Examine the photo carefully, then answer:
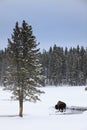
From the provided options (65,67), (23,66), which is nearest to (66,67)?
(65,67)

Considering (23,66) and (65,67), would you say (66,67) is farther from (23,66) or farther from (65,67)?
(23,66)

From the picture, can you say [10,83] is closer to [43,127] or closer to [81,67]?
[43,127]

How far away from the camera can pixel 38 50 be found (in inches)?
1534

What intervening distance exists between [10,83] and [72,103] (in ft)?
64.3

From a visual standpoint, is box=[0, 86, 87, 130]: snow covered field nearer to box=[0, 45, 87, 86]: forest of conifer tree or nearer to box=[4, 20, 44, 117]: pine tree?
box=[4, 20, 44, 117]: pine tree

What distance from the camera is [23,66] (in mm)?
38500

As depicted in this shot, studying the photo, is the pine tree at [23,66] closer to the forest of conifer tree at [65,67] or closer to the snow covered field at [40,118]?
the snow covered field at [40,118]

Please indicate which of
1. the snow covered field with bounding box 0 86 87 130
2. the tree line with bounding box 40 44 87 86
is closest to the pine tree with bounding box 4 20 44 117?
the snow covered field with bounding box 0 86 87 130

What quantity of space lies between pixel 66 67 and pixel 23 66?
8824cm

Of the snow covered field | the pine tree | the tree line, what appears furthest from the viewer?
the tree line

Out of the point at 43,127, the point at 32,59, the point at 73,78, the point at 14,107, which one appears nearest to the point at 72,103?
the point at 14,107

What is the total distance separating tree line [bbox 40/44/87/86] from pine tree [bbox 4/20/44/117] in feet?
263

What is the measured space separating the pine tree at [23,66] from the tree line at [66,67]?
80020 mm

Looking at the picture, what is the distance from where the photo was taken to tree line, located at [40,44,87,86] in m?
120
